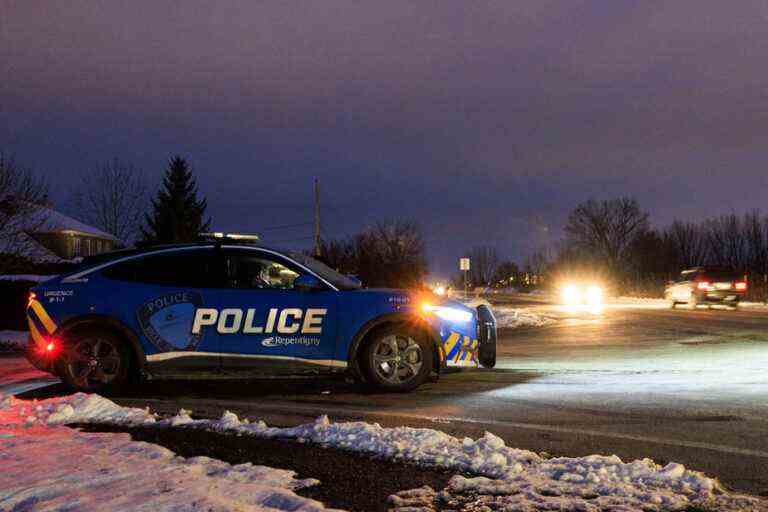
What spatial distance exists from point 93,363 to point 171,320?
40.4 inches

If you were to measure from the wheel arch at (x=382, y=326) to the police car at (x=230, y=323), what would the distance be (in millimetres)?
11

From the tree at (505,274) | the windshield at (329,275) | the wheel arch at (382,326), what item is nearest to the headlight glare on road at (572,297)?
the windshield at (329,275)

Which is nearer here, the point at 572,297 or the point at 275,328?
the point at 275,328

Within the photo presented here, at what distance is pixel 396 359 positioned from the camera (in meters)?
8.13

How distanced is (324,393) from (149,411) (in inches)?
76.3

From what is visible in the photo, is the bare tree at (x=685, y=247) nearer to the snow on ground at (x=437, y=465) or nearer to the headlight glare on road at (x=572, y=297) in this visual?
the headlight glare on road at (x=572, y=297)

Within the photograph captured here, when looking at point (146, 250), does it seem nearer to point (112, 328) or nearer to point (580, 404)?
point (112, 328)

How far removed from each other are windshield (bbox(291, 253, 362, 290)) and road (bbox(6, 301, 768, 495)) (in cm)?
116

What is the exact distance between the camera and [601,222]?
9925cm

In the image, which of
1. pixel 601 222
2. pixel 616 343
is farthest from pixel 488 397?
pixel 601 222

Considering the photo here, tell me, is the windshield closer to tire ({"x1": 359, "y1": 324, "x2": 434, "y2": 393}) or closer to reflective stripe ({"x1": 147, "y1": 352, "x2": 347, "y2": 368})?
tire ({"x1": 359, "y1": 324, "x2": 434, "y2": 393})

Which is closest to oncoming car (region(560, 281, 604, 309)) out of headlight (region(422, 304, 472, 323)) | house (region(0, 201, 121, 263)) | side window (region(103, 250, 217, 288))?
headlight (region(422, 304, 472, 323))

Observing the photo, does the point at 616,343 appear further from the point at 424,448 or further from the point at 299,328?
the point at 424,448

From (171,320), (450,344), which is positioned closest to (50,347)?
(171,320)
